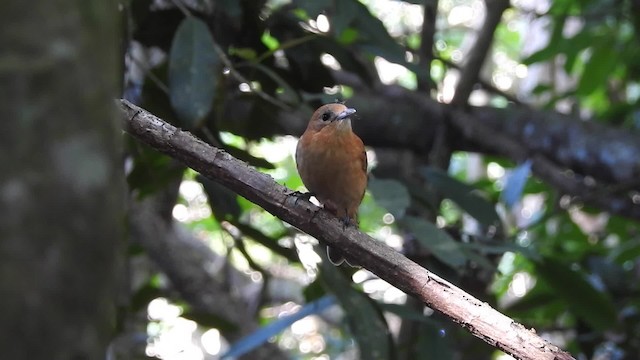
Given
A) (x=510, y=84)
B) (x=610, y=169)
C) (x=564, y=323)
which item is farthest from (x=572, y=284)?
(x=510, y=84)

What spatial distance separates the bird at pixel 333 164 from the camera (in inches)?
126

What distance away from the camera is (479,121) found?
4699 millimetres

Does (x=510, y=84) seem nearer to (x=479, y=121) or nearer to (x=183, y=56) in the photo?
(x=479, y=121)

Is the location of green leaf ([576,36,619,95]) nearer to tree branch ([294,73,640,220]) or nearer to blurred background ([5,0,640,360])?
blurred background ([5,0,640,360])

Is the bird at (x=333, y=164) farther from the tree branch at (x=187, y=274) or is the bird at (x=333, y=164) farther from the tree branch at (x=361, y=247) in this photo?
the tree branch at (x=187, y=274)

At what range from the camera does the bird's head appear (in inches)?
133

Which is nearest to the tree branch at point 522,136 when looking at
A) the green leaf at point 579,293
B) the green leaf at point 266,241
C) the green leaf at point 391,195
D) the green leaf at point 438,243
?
the green leaf at point 579,293

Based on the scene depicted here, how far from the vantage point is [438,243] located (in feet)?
10.0

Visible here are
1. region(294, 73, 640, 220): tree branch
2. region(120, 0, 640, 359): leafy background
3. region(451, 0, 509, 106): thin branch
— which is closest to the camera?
region(120, 0, 640, 359): leafy background

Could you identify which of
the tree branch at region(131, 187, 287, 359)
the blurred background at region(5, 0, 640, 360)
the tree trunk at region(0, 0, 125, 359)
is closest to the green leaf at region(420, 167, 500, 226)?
the blurred background at region(5, 0, 640, 360)

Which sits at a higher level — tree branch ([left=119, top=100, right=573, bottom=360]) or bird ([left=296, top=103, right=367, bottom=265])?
tree branch ([left=119, top=100, right=573, bottom=360])

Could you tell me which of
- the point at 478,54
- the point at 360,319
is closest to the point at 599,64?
the point at 478,54

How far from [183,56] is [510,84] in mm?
9703

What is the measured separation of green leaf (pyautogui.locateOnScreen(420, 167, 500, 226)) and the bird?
1.95 feet
